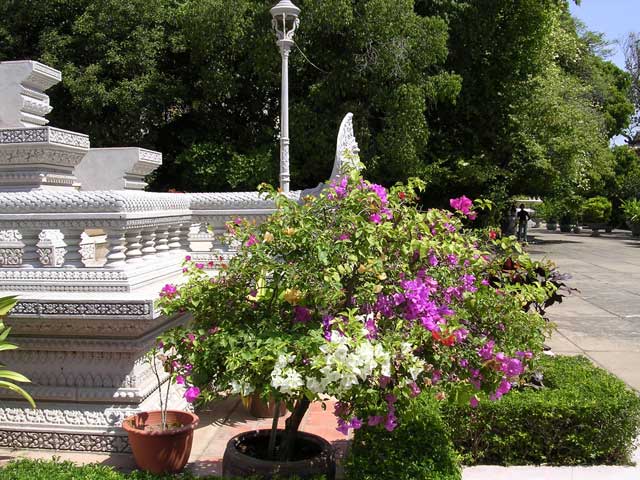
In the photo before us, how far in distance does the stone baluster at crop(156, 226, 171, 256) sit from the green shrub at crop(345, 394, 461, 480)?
2.54 meters

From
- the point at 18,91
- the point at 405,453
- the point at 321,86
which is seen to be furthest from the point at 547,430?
the point at 321,86

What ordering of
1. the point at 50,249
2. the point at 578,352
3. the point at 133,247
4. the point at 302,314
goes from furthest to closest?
the point at 578,352, the point at 133,247, the point at 50,249, the point at 302,314

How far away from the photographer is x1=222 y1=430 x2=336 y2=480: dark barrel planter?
10.8ft

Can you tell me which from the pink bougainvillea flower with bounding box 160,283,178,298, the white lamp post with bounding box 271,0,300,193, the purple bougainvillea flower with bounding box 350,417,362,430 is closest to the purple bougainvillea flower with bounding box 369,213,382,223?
the purple bougainvillea flower with bounding box 350,417,362,430

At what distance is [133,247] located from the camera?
4492mm

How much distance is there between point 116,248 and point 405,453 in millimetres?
2351

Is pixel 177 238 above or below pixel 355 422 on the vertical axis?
above

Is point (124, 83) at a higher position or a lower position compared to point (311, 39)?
lower

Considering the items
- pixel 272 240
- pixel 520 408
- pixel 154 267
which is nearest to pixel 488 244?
pixel 520 408

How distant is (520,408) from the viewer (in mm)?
3992

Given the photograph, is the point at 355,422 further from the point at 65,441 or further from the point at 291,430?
the point at 65,441

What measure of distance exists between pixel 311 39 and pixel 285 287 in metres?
13.1

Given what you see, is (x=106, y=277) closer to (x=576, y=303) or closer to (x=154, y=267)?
(x=154, y=267)

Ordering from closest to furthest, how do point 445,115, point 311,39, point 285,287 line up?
point 285,287, point 311,39, point 445,115
